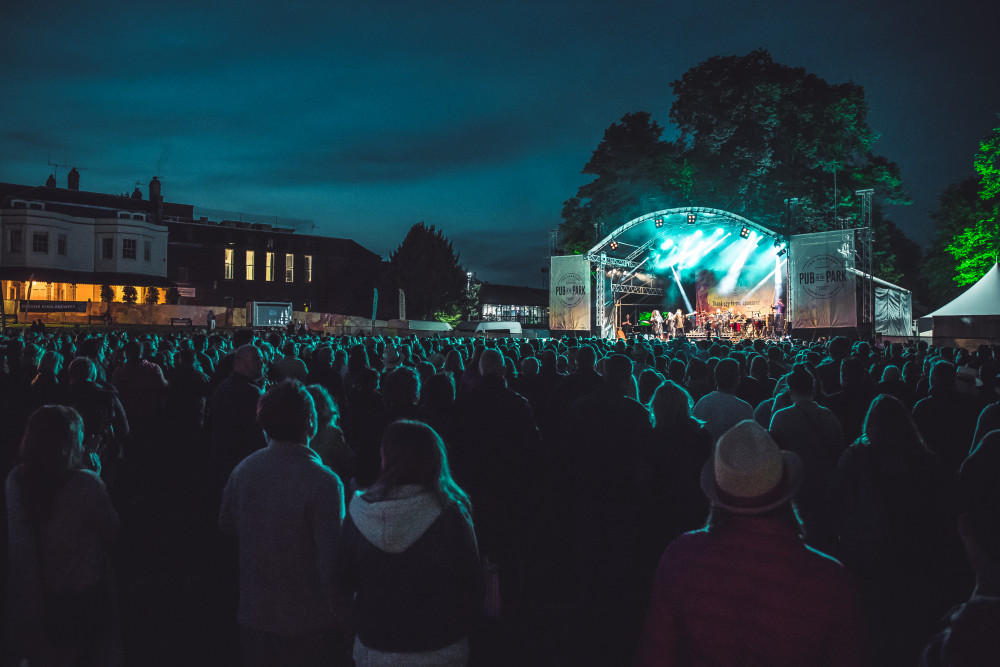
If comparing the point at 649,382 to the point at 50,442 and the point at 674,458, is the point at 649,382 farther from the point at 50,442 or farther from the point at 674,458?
the point at 50,442

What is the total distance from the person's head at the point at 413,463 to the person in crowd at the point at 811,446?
2.55 meters

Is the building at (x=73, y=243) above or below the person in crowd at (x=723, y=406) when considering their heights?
above

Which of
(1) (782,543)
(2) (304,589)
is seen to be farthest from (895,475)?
(2) (304,589)

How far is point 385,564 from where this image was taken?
7.72 feet

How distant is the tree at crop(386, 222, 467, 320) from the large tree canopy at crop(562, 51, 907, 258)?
13504 mm

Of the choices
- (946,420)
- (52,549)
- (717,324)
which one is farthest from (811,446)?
(717,324)

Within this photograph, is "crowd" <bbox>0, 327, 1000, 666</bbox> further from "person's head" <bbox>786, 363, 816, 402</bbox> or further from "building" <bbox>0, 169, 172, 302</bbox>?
"building" <bbox>0, 169, 172, 302</bbox>

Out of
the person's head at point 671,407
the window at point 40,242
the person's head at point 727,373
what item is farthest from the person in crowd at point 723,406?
the window at point 40,242

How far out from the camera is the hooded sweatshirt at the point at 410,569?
234cm

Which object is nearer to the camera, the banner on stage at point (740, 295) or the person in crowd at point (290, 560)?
the person in crowd at point (290, 560)

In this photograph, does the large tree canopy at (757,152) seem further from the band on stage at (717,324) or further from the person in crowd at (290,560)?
the person in crowd at (290,560)

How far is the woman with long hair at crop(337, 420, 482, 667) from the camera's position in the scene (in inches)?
92.3

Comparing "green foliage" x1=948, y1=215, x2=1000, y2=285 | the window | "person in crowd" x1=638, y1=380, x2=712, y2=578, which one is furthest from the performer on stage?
the window

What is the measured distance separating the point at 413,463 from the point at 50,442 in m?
1.54
